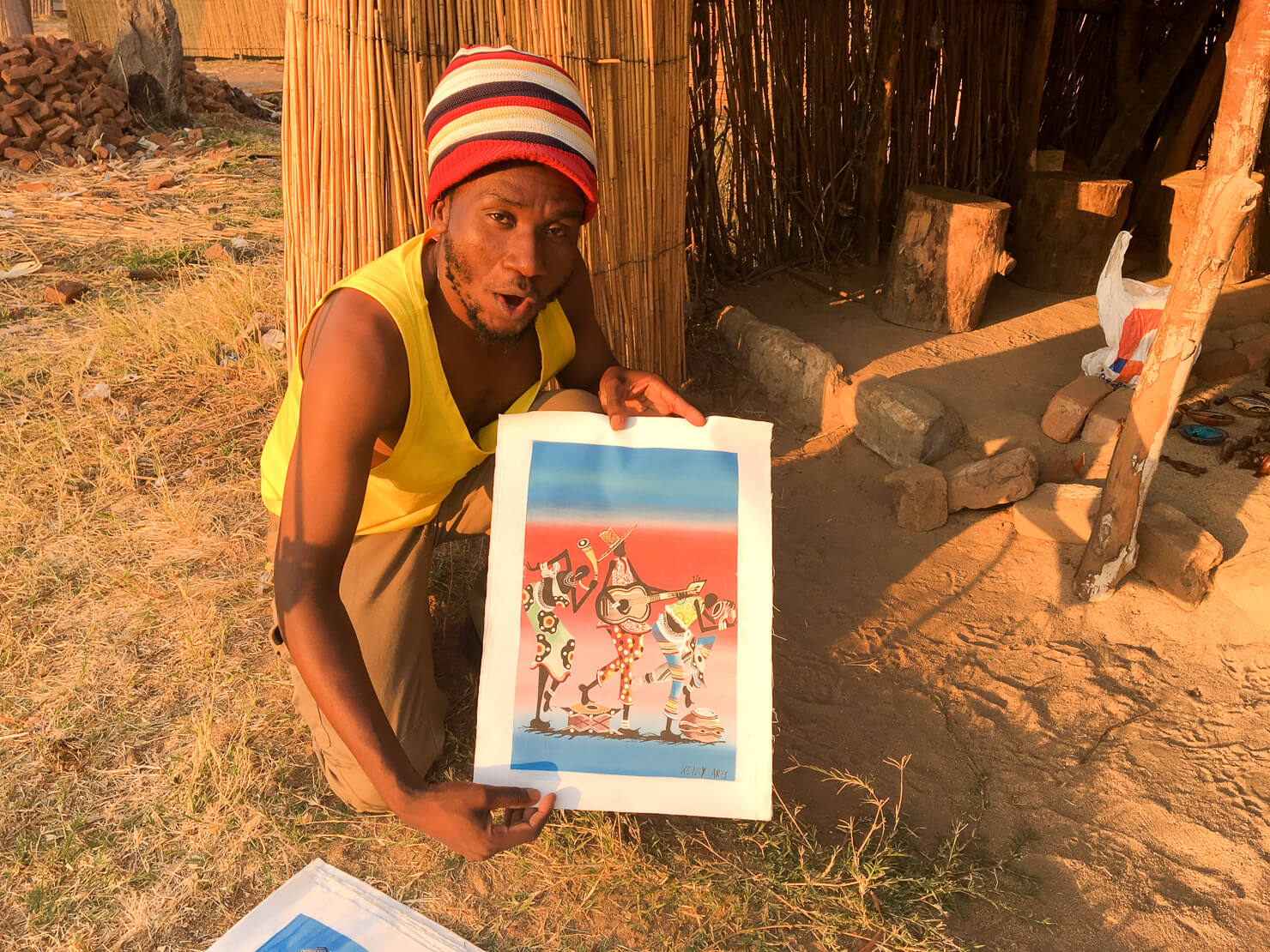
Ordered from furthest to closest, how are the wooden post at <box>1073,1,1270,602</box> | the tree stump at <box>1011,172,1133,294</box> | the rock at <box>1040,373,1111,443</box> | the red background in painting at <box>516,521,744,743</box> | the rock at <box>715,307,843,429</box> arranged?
the tree stump at <box>1011,172,1133,294</box>, the rock at <box>715,307,843,429</box>, the rock at <box>1040,373,1111,443</box>, the wooden post at <box>1073,1,1270,602</box>, the red background in painting at <box>516,521,744,743</box>

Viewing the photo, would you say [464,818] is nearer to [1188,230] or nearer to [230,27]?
[1188,230]

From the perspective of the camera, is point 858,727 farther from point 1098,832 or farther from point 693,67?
point 693,67

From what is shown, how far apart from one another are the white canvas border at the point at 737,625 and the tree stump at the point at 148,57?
809 cm

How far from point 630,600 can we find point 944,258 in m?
3.21

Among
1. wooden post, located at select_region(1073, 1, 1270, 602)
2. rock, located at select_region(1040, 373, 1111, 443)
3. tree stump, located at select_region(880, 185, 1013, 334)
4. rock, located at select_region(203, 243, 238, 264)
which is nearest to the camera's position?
wooden post, located at select_region(1073, 1, 1270, 602)

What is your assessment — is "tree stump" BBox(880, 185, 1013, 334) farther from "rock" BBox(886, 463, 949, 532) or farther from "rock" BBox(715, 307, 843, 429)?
"rock" BBox(886, 463, 949, 532)

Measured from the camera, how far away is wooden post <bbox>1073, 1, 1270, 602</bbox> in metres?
2.50

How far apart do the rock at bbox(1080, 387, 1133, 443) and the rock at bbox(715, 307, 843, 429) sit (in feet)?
3.16

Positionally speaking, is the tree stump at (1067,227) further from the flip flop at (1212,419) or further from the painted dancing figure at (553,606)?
the painted dancing figure at (553,606)

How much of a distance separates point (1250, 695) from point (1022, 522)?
0.89m

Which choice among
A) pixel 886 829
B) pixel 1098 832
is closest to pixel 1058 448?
pixel 1098 832

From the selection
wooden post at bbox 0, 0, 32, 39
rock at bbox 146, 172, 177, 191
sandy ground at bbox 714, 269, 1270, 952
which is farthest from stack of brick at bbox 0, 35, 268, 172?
sandy ground at bbox 714, 269, 1270, 952

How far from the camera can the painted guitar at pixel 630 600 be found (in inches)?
73.0

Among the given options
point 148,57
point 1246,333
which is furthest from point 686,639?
point 148,57
